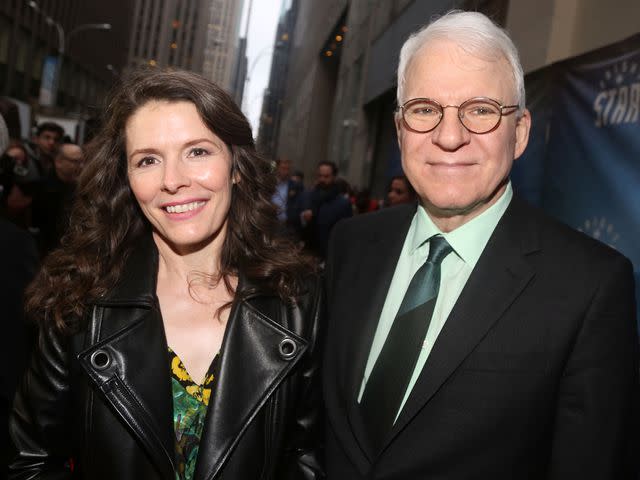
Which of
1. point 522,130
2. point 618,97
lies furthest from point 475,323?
point 618,97

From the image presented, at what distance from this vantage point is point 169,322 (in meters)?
2.34

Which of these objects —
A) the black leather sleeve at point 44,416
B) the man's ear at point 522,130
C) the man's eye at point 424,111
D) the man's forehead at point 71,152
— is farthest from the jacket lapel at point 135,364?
the man's forehead at point 71,152

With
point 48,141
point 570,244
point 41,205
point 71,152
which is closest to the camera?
point 570,244

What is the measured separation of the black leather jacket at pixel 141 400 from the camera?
207cm

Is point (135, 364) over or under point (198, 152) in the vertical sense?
under

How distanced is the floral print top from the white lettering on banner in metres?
2.76

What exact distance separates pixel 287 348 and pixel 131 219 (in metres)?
0.90

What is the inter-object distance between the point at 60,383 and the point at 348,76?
22.1 meters

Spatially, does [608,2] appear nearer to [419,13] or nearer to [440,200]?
[440,200]

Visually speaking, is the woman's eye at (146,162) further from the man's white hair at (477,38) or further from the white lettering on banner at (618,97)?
the white lettering on banner at (618,97)

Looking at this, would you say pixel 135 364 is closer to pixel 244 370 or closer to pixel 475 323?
pixel 244 370

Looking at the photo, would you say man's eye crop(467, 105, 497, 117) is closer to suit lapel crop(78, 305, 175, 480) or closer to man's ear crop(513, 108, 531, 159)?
man's ear crop(513, 108, 531, 159)

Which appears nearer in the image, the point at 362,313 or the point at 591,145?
the point at 362,313

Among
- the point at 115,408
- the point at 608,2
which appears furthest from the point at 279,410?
the point at 608,2
